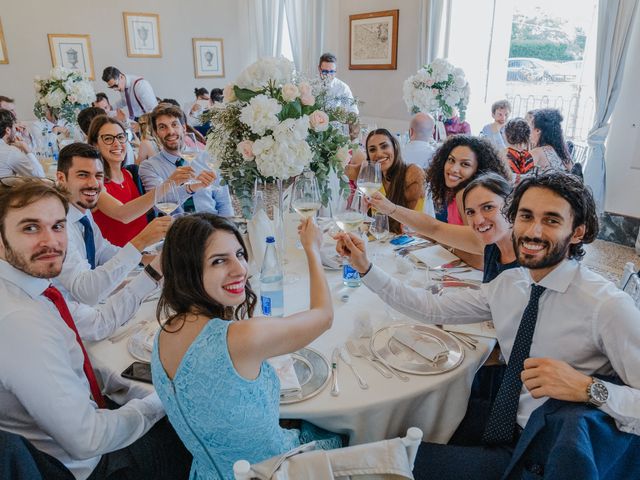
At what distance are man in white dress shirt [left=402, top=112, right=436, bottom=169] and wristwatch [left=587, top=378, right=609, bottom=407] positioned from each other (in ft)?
10.1

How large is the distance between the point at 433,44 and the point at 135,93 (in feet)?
14.0

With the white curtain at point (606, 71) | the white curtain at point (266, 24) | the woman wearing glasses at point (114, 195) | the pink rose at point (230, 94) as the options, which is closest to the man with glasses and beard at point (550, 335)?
the pink rose at point (230, 94)

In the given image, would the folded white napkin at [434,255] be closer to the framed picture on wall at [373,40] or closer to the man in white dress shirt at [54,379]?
the man in white dress shirt at [54,379]

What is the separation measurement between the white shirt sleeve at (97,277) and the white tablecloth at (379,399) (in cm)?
26

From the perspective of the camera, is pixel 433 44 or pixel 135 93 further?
pixel 135 93

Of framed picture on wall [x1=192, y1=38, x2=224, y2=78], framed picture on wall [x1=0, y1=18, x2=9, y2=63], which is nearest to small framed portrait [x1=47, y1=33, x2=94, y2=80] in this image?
framed picture on wall [x1=0, y1=18, x2=9, y2=63]

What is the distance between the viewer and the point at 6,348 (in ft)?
3.66

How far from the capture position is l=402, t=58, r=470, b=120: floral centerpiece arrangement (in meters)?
4.55

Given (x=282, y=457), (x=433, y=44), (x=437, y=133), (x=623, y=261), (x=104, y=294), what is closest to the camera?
(x=282, y=457)

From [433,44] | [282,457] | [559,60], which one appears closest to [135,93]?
[433,44]

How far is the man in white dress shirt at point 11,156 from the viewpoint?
3861mm

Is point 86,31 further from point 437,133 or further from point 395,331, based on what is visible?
point 395,331

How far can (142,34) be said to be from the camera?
787cm

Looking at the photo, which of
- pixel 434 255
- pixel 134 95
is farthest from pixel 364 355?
pixel 134 95
